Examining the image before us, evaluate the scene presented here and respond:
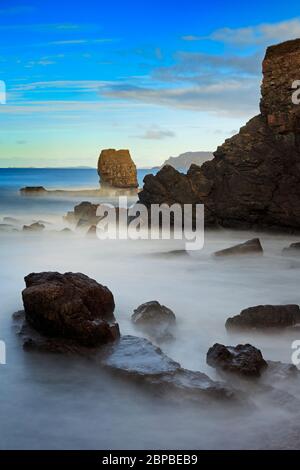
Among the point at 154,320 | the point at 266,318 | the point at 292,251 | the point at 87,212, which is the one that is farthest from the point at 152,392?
the point at 87,212

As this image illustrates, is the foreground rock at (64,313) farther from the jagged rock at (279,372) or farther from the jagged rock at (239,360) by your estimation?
the jagged rock at (279,372)

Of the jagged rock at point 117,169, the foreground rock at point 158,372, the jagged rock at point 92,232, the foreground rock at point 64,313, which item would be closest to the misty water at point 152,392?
the foreground rock at point 158,372

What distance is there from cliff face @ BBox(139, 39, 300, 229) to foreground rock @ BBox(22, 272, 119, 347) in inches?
491

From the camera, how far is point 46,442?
449cm

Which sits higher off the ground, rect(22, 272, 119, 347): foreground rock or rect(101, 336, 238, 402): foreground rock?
rect(22, 272, 119, 347): foreground rock

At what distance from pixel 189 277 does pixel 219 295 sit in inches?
67.0

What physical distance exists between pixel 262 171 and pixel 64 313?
13.4 metres

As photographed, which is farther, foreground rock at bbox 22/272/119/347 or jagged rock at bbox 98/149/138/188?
jagged rock at bbox 98/149/138/188

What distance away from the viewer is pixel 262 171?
1836cm

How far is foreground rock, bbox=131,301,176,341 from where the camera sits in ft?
24.3

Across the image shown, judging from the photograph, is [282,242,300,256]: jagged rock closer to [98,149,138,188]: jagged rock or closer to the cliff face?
the cliff face

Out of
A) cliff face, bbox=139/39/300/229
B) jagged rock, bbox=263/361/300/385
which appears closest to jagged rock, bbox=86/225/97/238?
cliff face, bbox=139/39/300/229
